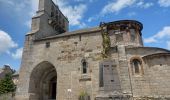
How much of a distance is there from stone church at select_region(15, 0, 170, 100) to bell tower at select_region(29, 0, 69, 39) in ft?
0.42

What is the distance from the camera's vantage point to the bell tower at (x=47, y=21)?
2119cm

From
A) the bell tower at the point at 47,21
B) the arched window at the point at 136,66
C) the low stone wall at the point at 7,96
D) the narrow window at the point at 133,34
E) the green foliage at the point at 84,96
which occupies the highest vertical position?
the bell tower at the point at 47,21

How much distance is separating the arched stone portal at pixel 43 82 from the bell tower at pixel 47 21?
3918 mm

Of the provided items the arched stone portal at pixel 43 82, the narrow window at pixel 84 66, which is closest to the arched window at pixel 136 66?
the narrow window at pixel 84 66

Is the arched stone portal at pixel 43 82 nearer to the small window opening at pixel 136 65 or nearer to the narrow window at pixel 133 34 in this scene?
the small window opening at pixel 136 65

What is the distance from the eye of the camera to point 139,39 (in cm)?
1855

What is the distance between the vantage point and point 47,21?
906 inches

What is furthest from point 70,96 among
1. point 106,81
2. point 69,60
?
point 106,81

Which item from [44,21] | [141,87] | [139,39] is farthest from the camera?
[44,21]

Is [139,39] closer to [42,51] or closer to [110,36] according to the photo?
[110,36]

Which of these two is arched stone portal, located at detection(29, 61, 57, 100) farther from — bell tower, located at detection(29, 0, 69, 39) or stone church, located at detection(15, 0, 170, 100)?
bell tower, located at detection(29, 0, 69, 39)

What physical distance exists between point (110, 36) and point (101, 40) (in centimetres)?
116

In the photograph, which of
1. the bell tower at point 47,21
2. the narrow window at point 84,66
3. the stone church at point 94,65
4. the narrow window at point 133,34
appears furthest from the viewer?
the bell tower at point 47,21

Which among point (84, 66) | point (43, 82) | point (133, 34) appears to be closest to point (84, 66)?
point (84, 66)
